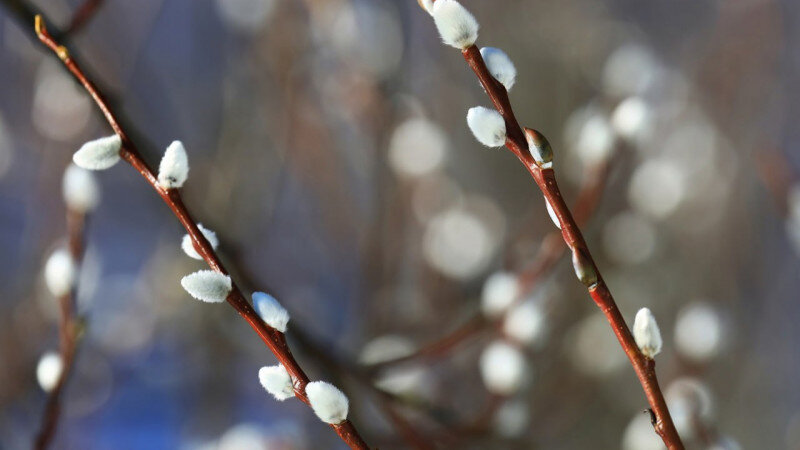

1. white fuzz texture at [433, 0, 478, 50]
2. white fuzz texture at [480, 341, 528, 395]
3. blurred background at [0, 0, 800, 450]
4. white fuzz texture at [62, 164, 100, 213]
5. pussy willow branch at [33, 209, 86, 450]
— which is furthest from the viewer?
blurred background at [0, 0, 800, 450]

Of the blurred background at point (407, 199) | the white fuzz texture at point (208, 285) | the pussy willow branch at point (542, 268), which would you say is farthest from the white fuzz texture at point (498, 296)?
the white fuzz texture at point (208, 285)

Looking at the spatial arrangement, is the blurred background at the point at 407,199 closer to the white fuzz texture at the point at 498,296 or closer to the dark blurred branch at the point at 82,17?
the white fuzz texture at the point at 498,296

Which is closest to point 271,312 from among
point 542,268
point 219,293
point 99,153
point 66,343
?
point 219,293

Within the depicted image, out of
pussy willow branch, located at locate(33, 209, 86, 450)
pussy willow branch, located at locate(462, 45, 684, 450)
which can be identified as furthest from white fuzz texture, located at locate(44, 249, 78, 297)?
pussy willow branch, located at locate(462, 45, 684, 450)

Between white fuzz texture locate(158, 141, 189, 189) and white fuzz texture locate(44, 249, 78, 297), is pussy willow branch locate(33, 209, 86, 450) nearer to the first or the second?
white fuzz texture locate(44, 249, 78, 297)

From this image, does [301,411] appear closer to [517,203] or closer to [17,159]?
[517,203]

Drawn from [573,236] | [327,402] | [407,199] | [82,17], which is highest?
[407,199]

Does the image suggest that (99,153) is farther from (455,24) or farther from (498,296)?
(498,296)

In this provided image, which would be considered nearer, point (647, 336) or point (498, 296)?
point (647, 336)
